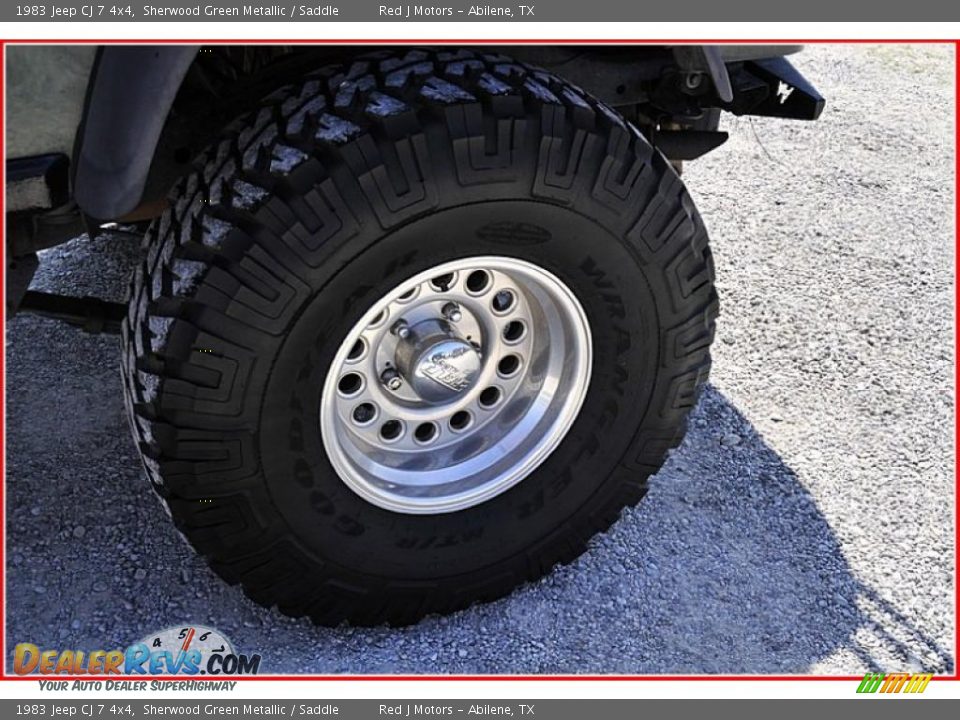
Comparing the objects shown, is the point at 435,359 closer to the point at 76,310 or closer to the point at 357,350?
the point at 357,350

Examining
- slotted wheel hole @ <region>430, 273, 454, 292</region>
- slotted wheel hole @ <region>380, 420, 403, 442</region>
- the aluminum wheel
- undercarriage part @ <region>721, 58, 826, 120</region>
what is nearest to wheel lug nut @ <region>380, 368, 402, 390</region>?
the aluminum wheel

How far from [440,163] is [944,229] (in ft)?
10.8

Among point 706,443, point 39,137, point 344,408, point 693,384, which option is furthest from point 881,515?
point 39,137

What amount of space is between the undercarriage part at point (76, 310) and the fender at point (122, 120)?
93 cm

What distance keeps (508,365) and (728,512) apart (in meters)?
0.95

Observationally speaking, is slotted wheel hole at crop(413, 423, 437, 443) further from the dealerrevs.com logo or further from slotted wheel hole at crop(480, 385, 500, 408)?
the dealerrevs.com logo

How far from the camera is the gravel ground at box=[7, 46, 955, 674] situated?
9.27 ft

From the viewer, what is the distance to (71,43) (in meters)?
2.08

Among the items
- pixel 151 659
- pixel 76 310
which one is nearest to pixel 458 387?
pixel 151 659

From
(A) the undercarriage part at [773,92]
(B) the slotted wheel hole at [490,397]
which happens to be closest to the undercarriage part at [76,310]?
(B) the slotted wheel hole at [490,397]

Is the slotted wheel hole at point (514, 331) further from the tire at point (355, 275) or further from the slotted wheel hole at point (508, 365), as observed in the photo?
the tire at point (355, 275)

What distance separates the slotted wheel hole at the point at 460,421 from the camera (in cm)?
287

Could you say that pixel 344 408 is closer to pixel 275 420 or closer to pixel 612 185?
pixel 275 420

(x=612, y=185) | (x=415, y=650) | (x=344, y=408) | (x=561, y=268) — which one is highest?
(x=612, y=185)
